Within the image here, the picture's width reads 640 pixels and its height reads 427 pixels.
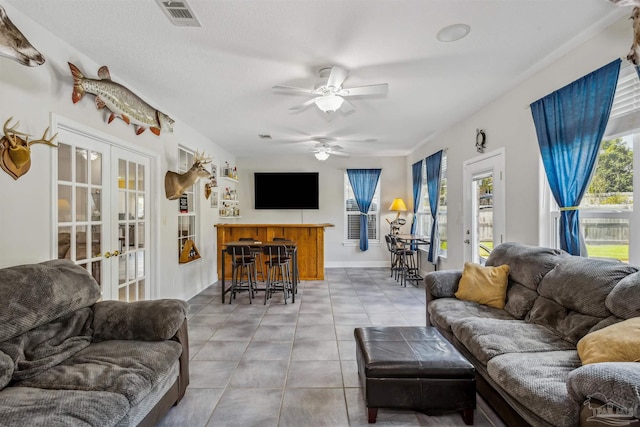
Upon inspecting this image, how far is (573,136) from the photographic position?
2639 millimetres

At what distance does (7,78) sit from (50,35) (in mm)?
Answer: 587

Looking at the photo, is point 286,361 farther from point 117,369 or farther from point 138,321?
point 117,369

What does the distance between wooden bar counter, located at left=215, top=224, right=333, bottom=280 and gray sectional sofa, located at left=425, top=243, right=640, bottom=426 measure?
3.36 metres

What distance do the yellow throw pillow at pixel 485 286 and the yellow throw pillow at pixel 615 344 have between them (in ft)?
3.70

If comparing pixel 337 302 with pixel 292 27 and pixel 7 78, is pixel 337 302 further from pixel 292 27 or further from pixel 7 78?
pixel 7 78

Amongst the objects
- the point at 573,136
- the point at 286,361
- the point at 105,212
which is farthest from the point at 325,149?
the point at 286,361

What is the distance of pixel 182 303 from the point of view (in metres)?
2.27

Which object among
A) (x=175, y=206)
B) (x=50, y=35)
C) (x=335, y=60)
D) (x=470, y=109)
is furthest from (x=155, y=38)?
(x=470, y=109)

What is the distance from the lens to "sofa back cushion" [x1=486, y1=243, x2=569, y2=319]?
257 cm

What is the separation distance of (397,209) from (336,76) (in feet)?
15.8

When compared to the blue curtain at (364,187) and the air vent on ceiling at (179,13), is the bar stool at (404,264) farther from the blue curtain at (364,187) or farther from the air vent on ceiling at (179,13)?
the air vent on ceiling at (179,13)

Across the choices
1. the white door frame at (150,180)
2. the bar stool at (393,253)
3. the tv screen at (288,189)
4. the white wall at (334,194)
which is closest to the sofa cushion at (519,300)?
the bar stool at (393,253)

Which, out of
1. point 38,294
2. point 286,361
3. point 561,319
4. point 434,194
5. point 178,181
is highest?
point 178,181

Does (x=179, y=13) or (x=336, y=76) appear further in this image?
(x=336, y=76)
